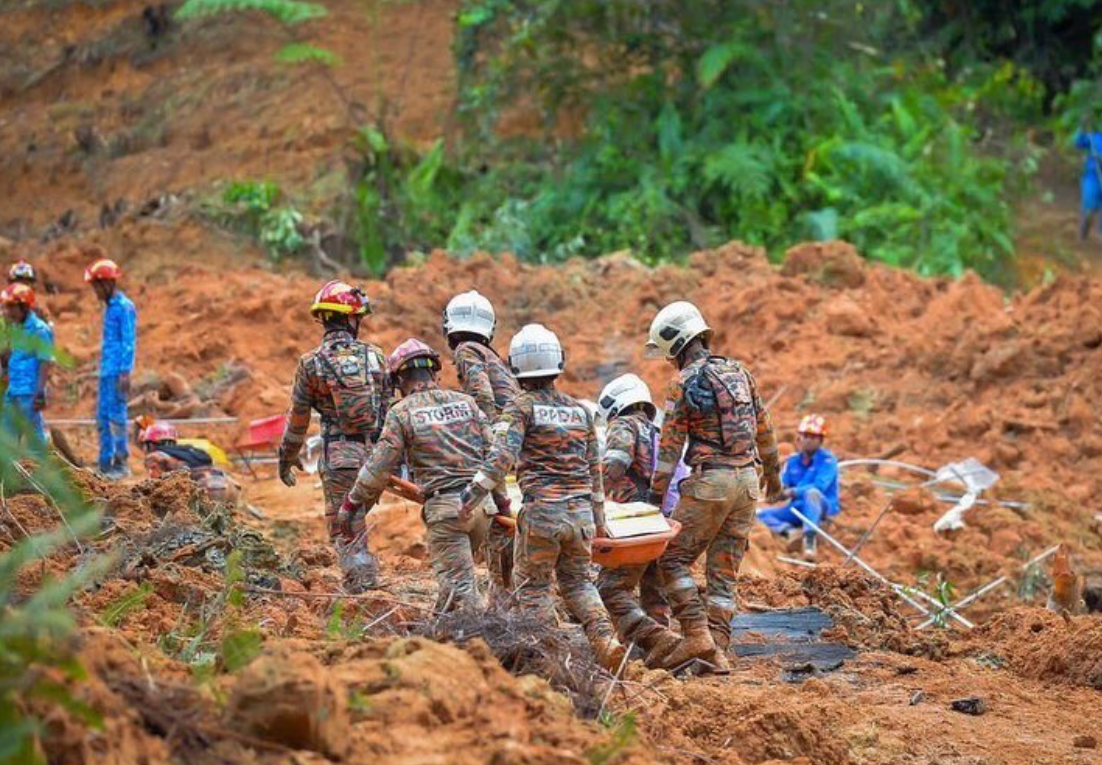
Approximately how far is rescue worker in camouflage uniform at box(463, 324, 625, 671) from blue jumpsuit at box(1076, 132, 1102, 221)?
19.0m

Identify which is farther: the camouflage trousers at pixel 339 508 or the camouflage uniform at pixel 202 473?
the camouflage uniform at pixel 202 473

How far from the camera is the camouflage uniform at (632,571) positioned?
441 inches

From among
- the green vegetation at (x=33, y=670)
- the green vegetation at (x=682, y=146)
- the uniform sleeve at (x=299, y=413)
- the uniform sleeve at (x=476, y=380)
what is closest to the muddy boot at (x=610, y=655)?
the uniform sleeve at (x=476, y=380)

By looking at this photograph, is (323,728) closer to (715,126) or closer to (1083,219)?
(715,126)

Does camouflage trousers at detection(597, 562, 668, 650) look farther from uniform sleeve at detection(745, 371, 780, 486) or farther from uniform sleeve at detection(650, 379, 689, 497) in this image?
uniform sleeve at detection(745, 371, 780, 486)

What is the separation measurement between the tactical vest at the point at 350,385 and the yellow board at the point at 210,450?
3967 millimetres

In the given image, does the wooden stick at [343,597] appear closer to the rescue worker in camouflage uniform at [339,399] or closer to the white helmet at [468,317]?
the rescue worker in camouflage uniform at [339,399]

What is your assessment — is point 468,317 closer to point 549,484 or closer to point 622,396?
point 622,396

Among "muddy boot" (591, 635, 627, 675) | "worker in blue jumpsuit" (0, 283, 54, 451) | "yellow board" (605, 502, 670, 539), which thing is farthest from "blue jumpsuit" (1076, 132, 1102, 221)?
"muddy boot" (591, 635, 627, 675)

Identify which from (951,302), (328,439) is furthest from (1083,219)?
(328,439)

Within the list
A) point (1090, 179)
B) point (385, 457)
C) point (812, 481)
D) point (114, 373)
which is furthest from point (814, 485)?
point (1090, 179)

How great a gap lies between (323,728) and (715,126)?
22.5 meters

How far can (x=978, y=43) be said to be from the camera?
32625 mm

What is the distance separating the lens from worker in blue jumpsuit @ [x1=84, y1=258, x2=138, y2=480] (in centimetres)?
1688
